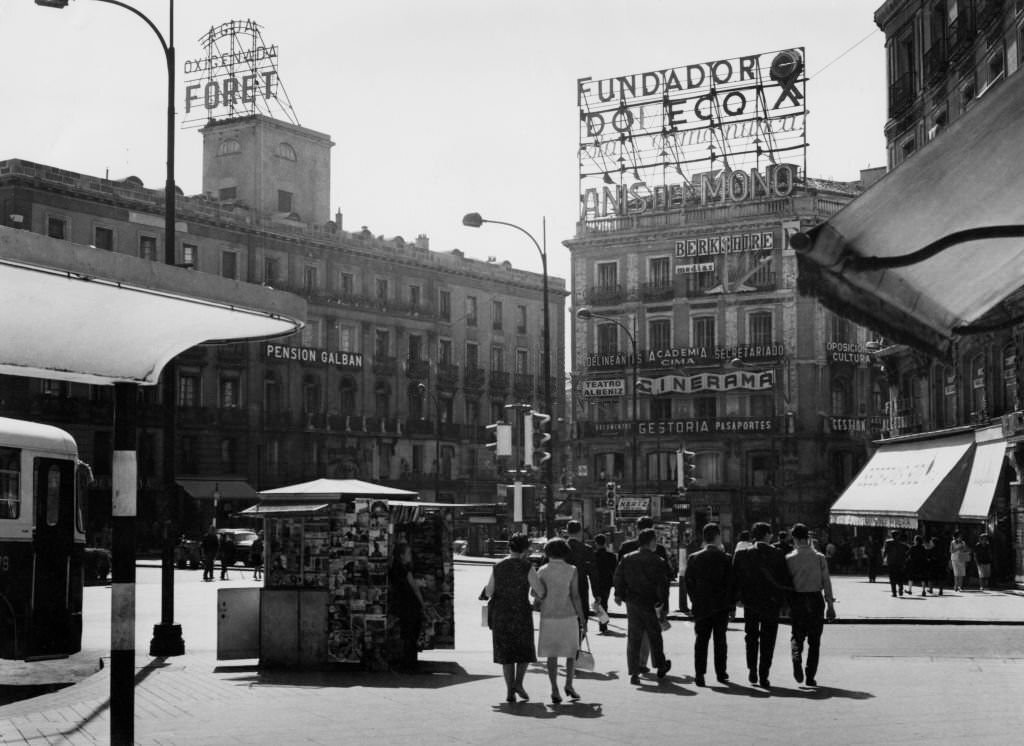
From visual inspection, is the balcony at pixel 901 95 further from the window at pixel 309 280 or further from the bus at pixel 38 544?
the window at pixel 309 280

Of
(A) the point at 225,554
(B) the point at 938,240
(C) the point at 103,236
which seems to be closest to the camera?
(B) the point at 938,240

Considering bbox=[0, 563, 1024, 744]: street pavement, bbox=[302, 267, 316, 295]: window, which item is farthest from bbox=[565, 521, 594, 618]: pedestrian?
bbox=[302, 267, 316, 295]: window

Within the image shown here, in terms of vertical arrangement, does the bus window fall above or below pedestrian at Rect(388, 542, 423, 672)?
above

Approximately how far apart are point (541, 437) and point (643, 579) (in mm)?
15265

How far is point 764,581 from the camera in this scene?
14.8 meters

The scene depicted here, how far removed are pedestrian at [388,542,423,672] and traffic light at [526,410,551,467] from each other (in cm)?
1296

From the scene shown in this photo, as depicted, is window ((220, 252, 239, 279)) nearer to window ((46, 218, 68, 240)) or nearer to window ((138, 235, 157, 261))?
window ((138, 235, 157, 261))

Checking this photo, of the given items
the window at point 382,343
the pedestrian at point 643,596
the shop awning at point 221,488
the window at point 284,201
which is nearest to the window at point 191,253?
the window at point 284,201

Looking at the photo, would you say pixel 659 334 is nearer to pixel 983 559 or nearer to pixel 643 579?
pixel 983 559

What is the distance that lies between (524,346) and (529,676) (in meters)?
69.5

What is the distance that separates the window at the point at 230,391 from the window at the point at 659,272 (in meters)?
20.8

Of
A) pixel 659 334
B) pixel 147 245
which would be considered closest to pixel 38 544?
pixel 147 245

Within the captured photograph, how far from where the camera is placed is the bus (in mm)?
17812

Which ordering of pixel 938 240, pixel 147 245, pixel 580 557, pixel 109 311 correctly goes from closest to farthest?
pixel 938 240 < pixel 109 311 < pixel 580 557 < pixel 147 245
